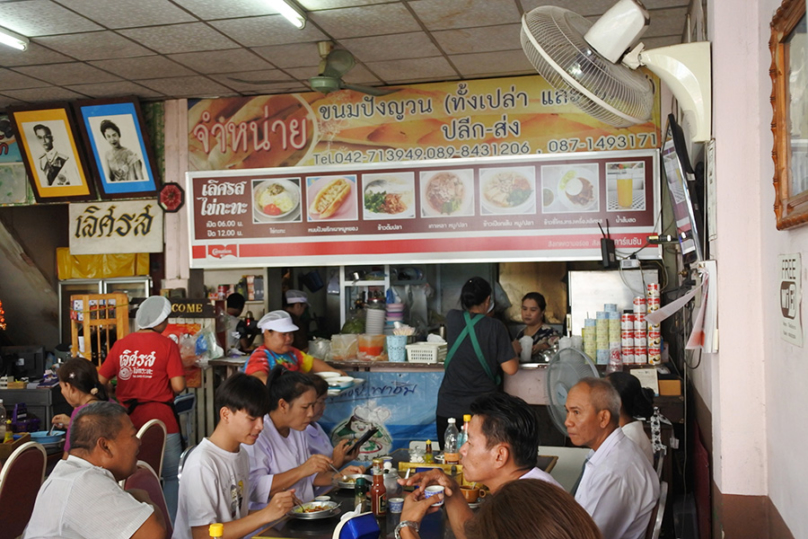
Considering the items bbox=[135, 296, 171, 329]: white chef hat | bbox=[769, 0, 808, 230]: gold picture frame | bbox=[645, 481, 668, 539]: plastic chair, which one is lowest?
bbox=[645, 481, 668, 539]: plastic chair

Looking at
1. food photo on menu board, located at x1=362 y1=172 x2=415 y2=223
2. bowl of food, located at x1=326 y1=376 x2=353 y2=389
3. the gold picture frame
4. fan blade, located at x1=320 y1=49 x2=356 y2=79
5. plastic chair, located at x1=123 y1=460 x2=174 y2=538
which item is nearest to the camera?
the gold picture frame

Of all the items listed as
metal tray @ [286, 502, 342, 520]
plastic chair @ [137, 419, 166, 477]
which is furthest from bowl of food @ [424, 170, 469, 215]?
metal tray @ [286, 502, 342, 520]

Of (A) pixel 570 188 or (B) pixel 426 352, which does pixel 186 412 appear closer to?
(B) pixel 426 352

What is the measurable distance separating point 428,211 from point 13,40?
10.8ft

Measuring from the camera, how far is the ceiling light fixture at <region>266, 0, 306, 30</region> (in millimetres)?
4715

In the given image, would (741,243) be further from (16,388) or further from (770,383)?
(16,388)

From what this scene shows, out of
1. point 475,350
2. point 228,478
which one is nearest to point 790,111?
point 228,478

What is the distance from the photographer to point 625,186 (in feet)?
19.6

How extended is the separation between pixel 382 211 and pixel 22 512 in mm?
3600

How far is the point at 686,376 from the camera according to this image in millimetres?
5453

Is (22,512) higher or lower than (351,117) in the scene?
lower

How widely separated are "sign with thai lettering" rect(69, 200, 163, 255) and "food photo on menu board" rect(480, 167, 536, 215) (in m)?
3.14

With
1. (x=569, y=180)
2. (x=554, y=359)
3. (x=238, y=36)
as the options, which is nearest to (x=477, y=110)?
(x=569, y=180)

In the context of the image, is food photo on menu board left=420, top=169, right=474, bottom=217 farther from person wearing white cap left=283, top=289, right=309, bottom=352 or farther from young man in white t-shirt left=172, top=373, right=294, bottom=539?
young man in white t-shirt left=172, top=373, right=294, bottom=539
